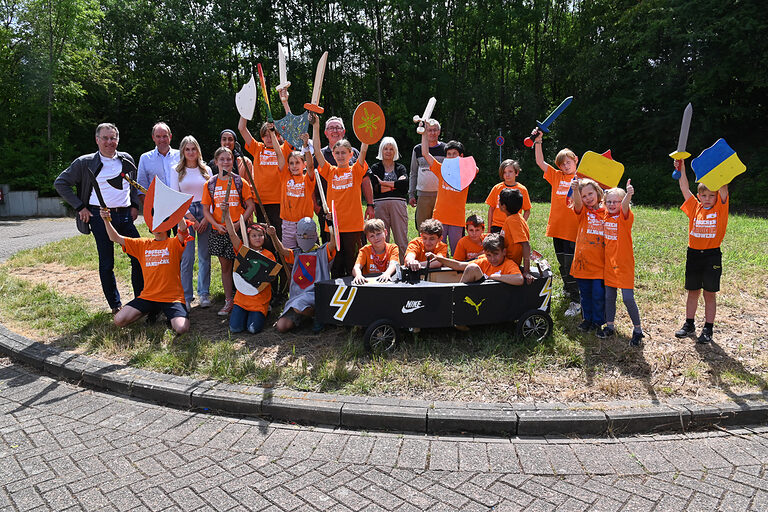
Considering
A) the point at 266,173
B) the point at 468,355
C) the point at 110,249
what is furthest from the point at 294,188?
the point at 468,355

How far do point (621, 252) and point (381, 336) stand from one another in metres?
2.42

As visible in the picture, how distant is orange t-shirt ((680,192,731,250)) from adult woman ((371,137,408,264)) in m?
3.19

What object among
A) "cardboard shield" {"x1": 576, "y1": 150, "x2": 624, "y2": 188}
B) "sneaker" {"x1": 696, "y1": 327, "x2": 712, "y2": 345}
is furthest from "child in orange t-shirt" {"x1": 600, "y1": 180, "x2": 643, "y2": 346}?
"sneaker" {"x1": 696, "y1": 327, "x2": 712, "y2": 345}

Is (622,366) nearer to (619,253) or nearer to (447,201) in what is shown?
(619,253)

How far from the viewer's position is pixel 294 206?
5.88 meters

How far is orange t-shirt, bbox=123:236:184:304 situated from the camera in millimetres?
5586

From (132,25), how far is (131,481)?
31801mm

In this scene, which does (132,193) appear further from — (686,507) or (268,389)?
A: (686,507)

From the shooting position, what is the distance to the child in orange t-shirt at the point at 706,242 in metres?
4.86

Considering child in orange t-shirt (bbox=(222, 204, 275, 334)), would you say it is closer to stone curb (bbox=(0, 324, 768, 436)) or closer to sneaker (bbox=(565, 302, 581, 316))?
stone curb (bbox=(0, 324, 768, 436))

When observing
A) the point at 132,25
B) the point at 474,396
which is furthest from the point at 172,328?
the point at 132,25

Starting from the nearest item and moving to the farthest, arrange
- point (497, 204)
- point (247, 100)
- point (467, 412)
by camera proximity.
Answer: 1. point (467, 412)
2. point (247, 100)
3. point (497, 204)

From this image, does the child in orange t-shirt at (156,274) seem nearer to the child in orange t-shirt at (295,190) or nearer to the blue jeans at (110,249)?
the blue jeans at (110,249)

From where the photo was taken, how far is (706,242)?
16.1ft
